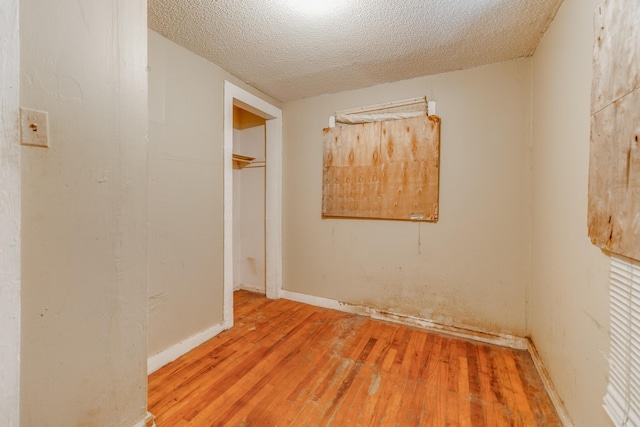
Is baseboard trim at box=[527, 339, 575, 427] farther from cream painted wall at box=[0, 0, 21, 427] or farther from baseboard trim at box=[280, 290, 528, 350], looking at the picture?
cream painted wall at box=[0, 0, 21, 427]

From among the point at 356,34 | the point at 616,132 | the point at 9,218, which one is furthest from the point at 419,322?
the point at 9,218

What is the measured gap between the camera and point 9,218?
0.91 meters

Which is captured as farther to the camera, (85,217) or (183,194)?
(183,194)

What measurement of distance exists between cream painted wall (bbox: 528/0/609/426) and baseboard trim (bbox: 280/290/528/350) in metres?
0.25

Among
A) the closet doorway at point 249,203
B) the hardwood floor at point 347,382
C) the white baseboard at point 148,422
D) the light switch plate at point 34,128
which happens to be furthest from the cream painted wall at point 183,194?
the closet doorway at point 249,203

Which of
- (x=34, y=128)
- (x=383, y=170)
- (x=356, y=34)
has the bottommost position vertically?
(x=34, y=128)

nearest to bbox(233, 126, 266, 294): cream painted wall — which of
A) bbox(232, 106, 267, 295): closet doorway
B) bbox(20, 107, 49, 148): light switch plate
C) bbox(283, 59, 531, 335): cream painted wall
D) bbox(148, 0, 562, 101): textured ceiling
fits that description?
bbox(232, 106, 267, 295): closet doorway

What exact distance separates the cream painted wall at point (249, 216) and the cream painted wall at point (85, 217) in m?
2.16

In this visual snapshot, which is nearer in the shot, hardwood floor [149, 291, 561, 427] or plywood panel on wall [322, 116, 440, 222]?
hardwood floor [149, 291, 561, 427]

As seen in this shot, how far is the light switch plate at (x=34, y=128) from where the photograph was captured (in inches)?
36.6

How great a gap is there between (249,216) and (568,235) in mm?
3183

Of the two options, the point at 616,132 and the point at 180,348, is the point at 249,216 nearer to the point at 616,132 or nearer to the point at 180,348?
the point at 180,348

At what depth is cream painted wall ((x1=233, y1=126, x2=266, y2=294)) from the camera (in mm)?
3455

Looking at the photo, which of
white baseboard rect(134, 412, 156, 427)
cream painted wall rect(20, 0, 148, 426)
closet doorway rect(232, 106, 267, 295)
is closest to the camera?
cream painted wall rect(20, 0, 148, 426)
